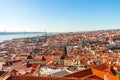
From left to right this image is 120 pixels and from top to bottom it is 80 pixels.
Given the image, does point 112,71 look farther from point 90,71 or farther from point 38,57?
point 38,57

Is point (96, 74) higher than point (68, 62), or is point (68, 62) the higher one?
point (96, 74)

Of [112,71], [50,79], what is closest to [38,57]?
[112,71]

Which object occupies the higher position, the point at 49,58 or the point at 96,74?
the point at 96,74

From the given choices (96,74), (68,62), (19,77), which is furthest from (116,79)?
(68,62)

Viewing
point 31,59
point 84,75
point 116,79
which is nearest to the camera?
point 116,79

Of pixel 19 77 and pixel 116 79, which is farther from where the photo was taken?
pixel 116 79

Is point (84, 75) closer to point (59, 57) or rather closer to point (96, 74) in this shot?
point (96, 74)

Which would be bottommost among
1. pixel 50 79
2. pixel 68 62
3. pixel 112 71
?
pixel 68 62

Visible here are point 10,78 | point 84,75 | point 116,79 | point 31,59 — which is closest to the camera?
point 10,78

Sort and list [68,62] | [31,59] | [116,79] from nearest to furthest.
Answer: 1. [116,79]
2. [68,62]
3. [31,59]
